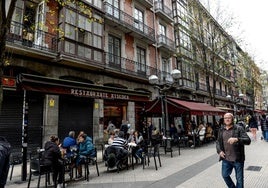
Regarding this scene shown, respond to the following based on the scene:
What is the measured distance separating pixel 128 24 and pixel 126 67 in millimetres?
3343

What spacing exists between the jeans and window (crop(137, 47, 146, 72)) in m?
15.1

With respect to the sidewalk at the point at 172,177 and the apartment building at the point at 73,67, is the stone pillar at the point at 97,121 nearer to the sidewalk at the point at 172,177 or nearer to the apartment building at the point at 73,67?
the apartment building at the point at 73,67

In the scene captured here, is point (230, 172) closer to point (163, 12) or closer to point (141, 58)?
point (141, 58)

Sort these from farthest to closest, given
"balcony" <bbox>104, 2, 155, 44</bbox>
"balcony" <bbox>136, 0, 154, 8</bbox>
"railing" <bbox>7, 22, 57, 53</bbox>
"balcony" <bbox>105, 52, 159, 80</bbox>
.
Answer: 1. "balcony" <bbox>136, 0, 154, 8</bbox>
2. "balcony" <bbox>104, 2, 155, 44</bbox>
3. "balcony" <bbox>105, 52, 159, 80</bbox>
4. "railing" <bbox>7, 22, 57, 53</bbox>

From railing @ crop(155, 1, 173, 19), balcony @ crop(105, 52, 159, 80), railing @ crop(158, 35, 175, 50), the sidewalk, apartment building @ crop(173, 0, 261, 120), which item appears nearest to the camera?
the sidewalk

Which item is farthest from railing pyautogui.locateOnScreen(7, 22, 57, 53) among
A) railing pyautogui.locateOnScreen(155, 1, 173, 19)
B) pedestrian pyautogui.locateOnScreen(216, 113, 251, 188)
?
railing pyautogui.locateOnScreen(155, 1, 173, 19)

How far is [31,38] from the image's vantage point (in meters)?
11.6

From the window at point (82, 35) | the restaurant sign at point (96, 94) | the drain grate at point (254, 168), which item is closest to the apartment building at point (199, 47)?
the window at point (82, 35)

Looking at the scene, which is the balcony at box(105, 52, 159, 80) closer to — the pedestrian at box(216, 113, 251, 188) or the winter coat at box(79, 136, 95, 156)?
the winter coat at box(79, 136, 95, 156)

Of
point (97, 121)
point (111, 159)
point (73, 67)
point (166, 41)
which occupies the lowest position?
point (111, 159)

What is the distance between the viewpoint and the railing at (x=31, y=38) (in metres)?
10.7

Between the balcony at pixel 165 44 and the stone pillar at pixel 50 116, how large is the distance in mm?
12595

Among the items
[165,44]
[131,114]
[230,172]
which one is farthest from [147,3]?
[230,172]

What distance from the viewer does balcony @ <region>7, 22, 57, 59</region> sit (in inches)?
413
